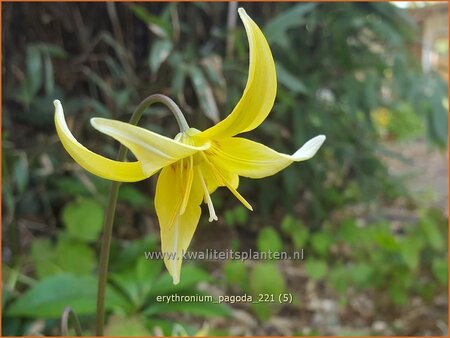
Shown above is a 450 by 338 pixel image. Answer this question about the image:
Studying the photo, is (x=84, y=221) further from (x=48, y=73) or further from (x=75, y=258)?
(x=48, y=73)

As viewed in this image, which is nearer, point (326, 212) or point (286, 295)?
point (286, 295)

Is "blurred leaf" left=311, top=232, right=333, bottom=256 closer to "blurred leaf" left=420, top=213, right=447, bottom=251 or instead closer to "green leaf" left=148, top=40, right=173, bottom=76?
"blurred leaf" left=420, top=213, right=447, bottom=251

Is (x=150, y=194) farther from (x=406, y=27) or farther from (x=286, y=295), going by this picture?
(x=406, y=27)

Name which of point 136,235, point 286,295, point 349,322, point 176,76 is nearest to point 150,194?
point 136,235

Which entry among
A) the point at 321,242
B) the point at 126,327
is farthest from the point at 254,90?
the point at 321,242

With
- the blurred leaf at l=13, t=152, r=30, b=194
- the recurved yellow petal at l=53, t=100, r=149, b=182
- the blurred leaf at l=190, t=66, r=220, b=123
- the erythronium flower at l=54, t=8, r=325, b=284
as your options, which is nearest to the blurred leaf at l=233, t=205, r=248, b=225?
the blurred leaf at l=190, t=66, r=220, b=123

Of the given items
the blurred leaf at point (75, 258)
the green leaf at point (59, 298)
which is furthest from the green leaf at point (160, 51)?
the green leaf at point (59, 298)

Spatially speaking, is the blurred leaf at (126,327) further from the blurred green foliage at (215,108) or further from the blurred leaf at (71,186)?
the blurred leaf at (71,186)
